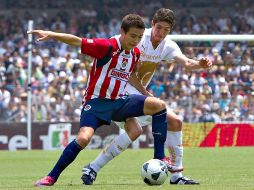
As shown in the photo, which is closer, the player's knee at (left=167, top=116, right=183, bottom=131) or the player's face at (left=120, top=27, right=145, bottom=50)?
the player's face at (left=120, top=27, right=145, bottom=50)

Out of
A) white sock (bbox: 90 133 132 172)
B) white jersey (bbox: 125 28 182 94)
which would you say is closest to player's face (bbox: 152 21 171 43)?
white jersey (bbox: 125 28 182 94)

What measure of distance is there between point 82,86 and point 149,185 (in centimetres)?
1492

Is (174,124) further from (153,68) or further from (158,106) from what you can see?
(153,68)

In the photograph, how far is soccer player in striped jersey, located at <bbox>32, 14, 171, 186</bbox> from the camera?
10789 millimetres

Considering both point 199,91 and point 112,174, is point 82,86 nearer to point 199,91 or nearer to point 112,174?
point 199,91

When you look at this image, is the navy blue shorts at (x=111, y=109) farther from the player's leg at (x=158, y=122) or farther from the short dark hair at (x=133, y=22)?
the short dark hair at (x=133, y=22)

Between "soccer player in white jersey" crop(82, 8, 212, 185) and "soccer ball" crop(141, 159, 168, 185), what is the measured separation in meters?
0.49

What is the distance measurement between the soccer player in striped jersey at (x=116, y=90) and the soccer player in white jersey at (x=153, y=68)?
0.33 metres

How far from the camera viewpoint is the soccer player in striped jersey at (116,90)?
10.8 metres

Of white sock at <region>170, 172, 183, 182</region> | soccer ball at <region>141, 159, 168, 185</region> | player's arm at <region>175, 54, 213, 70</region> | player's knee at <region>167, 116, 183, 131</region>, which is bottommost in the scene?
white sock at <region>170, 172, 183, 182</region>

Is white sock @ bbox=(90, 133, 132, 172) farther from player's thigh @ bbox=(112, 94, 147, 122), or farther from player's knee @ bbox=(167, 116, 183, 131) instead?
player's knee @ bbox=(167, 116, 183, 131)

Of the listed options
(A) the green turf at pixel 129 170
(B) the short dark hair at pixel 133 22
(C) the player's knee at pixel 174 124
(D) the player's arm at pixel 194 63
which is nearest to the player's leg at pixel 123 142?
(A) the green turf at pixel 129 170

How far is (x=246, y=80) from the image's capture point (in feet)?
77.1

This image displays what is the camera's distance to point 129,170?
15125mm
